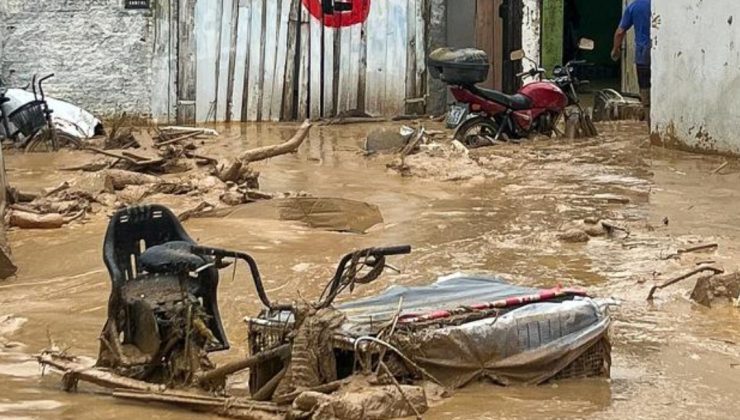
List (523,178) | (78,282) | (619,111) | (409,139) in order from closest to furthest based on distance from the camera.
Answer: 1. (78,282)
2. (523,178)
3. (409,139)
4. (619,111)

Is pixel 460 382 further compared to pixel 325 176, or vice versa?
pixel 325 176

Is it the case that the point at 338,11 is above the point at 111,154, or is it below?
above

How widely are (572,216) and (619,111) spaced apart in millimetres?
6885

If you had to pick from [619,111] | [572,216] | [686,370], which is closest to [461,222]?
[572,216]

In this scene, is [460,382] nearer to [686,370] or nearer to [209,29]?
[686,370]

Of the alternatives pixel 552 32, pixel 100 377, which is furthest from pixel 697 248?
pixel 552 32

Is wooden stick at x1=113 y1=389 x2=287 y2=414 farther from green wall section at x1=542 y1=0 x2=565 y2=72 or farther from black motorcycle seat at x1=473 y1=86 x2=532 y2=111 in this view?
green wall section at x1=542 y1=0 x2=565 y2=72

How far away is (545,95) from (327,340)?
8910 mm

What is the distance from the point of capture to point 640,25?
562 inches

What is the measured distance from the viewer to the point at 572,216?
847 cm

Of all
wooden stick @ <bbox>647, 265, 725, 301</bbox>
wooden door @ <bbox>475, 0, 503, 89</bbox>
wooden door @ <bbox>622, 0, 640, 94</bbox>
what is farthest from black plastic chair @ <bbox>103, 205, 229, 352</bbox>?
wooden door @ <bbox>622, 0, 640, 94</bbox>

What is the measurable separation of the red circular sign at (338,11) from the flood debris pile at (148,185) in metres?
4.35

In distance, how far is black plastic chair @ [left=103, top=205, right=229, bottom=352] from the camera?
4.86 meters

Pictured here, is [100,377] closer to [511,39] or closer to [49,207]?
[49,207]
